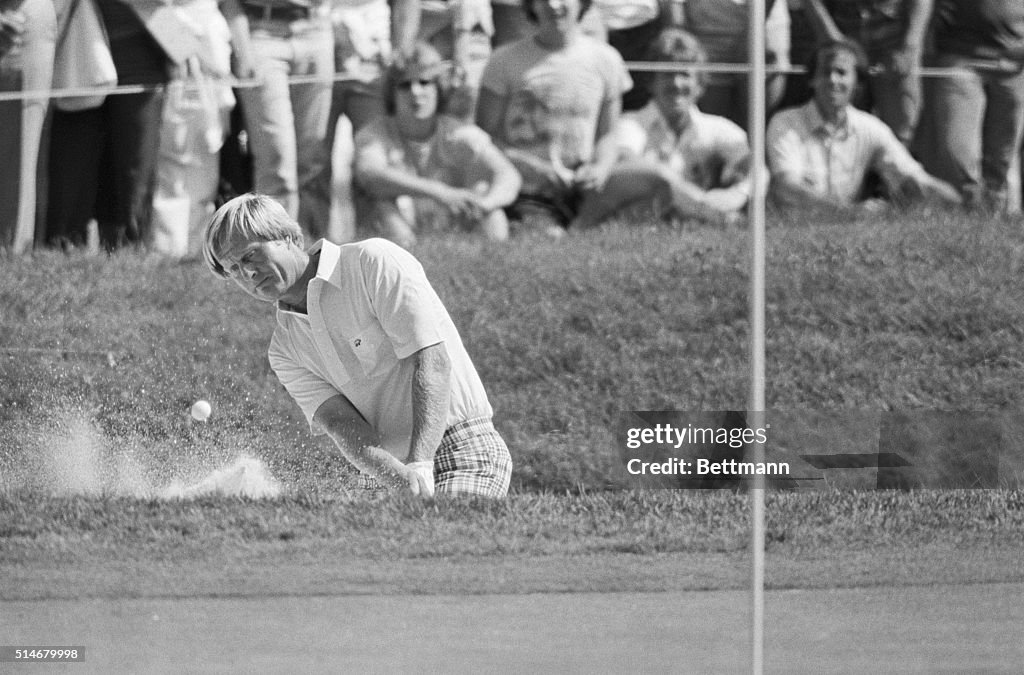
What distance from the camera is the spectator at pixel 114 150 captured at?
6.04 meters

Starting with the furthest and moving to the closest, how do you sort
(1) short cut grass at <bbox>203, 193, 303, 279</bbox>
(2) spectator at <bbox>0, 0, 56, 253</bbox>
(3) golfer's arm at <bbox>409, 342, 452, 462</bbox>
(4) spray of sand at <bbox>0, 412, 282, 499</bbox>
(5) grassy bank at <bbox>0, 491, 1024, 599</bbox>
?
(2) spectator at <bbox>0, 0, 56, 253</bbox> → (4) spray of sand at <bbox>0, 412, 282, 499</bbox> → (5) grassy bank at <bbox>0, 491, 1024, 599</bbox> → (3) golfer's arm at <bbox>409, 342, 452, 462</bbox> → (1) short cut grass at <bbox>203, 193, 303, 279</bbox>

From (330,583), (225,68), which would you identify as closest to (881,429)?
(330,583)

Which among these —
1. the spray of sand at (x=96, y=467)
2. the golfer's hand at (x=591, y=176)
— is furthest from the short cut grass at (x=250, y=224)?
the golfer's hand at (x=591, y=176)

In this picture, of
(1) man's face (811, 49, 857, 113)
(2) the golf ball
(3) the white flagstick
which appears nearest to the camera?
(3) the white flagstick

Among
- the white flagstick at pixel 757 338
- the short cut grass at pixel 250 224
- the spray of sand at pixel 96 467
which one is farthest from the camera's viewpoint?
the spray of sand at pixel 96 467

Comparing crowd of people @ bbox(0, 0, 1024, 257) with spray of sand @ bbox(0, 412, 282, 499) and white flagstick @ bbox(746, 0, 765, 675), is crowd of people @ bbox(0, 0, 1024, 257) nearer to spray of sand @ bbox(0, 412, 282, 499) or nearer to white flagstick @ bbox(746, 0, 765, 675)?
spray of sand @ bbox(0, 412, 282, 499)

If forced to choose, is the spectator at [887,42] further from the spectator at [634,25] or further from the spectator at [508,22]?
the spectator at [508,22]

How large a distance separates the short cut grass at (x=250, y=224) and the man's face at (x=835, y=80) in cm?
300

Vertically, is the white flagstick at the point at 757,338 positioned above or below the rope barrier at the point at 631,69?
below

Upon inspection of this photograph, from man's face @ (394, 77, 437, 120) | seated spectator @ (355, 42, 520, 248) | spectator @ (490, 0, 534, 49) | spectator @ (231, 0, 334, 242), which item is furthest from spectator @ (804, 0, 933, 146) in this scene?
spectator @ (231, 0, 334, 242)

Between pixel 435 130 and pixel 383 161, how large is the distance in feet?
0.78

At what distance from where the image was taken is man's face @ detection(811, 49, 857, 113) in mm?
6406

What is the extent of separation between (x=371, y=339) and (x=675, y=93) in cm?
251

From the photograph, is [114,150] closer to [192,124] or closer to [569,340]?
[192,124]
